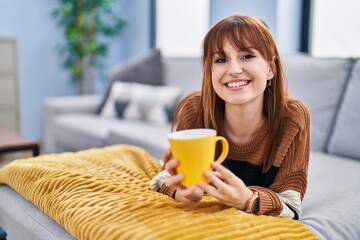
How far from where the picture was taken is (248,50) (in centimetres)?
104

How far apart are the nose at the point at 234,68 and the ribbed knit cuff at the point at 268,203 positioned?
265 mm

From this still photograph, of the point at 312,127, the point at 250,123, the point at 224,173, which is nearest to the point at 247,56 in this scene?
the point at 250,123

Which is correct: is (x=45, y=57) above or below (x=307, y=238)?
above

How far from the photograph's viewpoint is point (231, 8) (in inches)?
121

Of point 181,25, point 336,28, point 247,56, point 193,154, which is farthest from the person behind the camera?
point 181,25

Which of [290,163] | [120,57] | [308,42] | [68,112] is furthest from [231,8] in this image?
[290,163]

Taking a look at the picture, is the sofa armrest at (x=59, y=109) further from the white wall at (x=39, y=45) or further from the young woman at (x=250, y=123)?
the young woman at (x=250, y=123)

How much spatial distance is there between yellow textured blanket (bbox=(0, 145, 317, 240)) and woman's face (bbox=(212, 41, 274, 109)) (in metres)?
0.26

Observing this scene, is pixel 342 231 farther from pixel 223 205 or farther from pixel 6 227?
pixel 6 227

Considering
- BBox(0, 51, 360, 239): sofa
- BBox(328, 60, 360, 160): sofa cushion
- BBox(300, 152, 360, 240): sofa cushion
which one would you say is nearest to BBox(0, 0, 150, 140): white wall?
BBox(0, 51, 360, 239): sofa

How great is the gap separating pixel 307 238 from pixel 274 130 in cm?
29

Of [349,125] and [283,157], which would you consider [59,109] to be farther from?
[283,157]

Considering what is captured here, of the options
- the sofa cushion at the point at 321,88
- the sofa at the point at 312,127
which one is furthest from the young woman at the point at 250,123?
the sofa cushion at the point at 321,88

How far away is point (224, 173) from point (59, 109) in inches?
101
